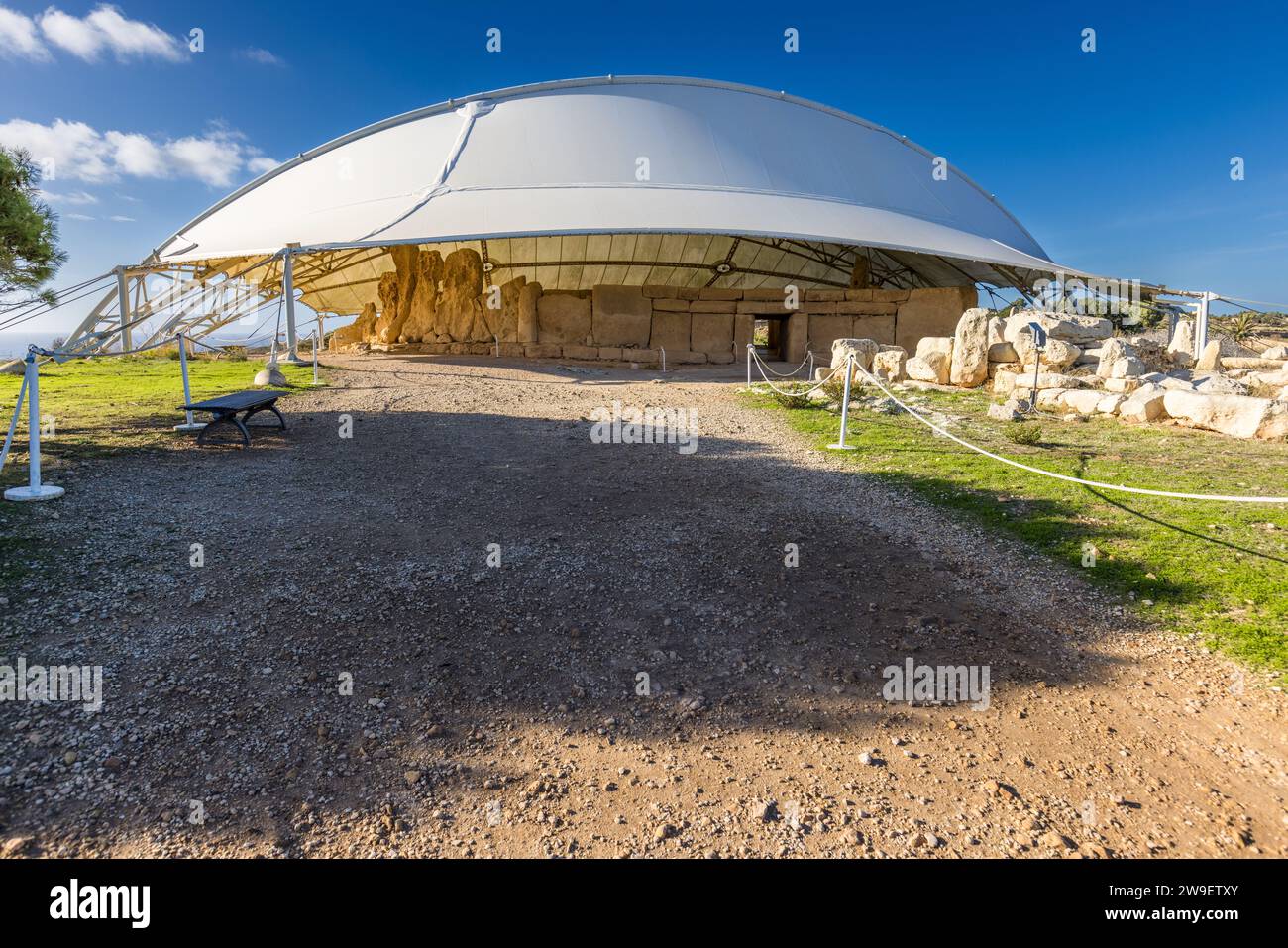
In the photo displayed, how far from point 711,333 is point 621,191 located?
6.22 metres

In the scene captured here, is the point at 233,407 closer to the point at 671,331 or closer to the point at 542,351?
the point at 542,351

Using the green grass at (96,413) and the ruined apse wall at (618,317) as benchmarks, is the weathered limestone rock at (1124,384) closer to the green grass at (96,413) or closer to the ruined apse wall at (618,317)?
the ruined apse wall at (618,317)

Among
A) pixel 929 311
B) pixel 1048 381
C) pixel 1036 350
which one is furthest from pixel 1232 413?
pixel 929 311

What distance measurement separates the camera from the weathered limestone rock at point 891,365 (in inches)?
639

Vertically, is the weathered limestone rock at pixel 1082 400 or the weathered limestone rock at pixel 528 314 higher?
the weathered limestone rock at pixel 528 314

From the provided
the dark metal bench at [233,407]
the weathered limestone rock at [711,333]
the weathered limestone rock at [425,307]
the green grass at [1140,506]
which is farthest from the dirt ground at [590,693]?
the weathered limestone rock at [711,333]

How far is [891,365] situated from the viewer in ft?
53.4

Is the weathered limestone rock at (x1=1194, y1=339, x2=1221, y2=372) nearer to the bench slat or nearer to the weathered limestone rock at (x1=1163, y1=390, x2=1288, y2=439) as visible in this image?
the weathered limestone rock at (x1=1163, y1=390, x2=1288, y2=439)

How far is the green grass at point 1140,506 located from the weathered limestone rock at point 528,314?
1437 centimetres

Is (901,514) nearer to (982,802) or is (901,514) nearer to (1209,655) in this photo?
(1209,655)

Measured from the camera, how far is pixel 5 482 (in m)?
6.35

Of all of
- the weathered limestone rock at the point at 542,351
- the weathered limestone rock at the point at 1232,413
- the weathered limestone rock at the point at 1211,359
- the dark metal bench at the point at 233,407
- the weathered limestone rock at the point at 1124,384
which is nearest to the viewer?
the dark metal bench at the point at 233,407

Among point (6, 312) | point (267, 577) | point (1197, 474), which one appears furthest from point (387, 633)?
point (6, 312)

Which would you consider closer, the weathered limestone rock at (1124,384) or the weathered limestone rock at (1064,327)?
the weathered limestone rock at (1124,384)
